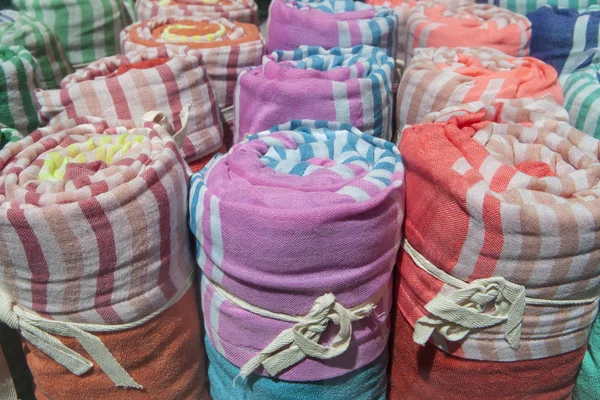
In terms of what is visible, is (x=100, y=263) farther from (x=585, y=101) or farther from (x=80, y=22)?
(x=80, y=22)

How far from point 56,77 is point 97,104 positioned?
498 millimetres

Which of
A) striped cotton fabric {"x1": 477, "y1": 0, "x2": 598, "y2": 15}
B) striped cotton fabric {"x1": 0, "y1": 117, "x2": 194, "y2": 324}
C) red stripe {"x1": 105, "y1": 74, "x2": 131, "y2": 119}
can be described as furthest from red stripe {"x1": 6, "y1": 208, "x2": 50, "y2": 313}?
striped cotton fabric {"x1": 477, "y1": 0, "x2": 598, "y2": 15}

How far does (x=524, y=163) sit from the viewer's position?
91 cm

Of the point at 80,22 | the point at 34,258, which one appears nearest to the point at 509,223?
the point at 34,258

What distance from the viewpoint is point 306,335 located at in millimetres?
790

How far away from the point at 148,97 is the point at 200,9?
660 mm

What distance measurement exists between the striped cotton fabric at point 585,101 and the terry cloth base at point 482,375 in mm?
462

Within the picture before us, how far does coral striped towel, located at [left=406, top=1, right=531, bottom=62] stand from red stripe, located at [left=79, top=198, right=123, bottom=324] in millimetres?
987

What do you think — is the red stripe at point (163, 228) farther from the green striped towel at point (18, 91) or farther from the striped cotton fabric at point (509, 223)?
the green striped towel at point (18, 91)

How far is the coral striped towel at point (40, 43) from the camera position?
1.37m

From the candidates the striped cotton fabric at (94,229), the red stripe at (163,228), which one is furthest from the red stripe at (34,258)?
the red stripe at (163,228)

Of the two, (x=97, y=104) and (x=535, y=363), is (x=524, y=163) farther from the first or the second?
(x=97, y=104)

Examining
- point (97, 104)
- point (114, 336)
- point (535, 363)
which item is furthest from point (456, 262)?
point (97, 104)

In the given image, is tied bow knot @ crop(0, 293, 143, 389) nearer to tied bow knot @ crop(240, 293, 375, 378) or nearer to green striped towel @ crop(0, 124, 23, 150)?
tied bow knot @ crop(240, 293, 375, 378)
